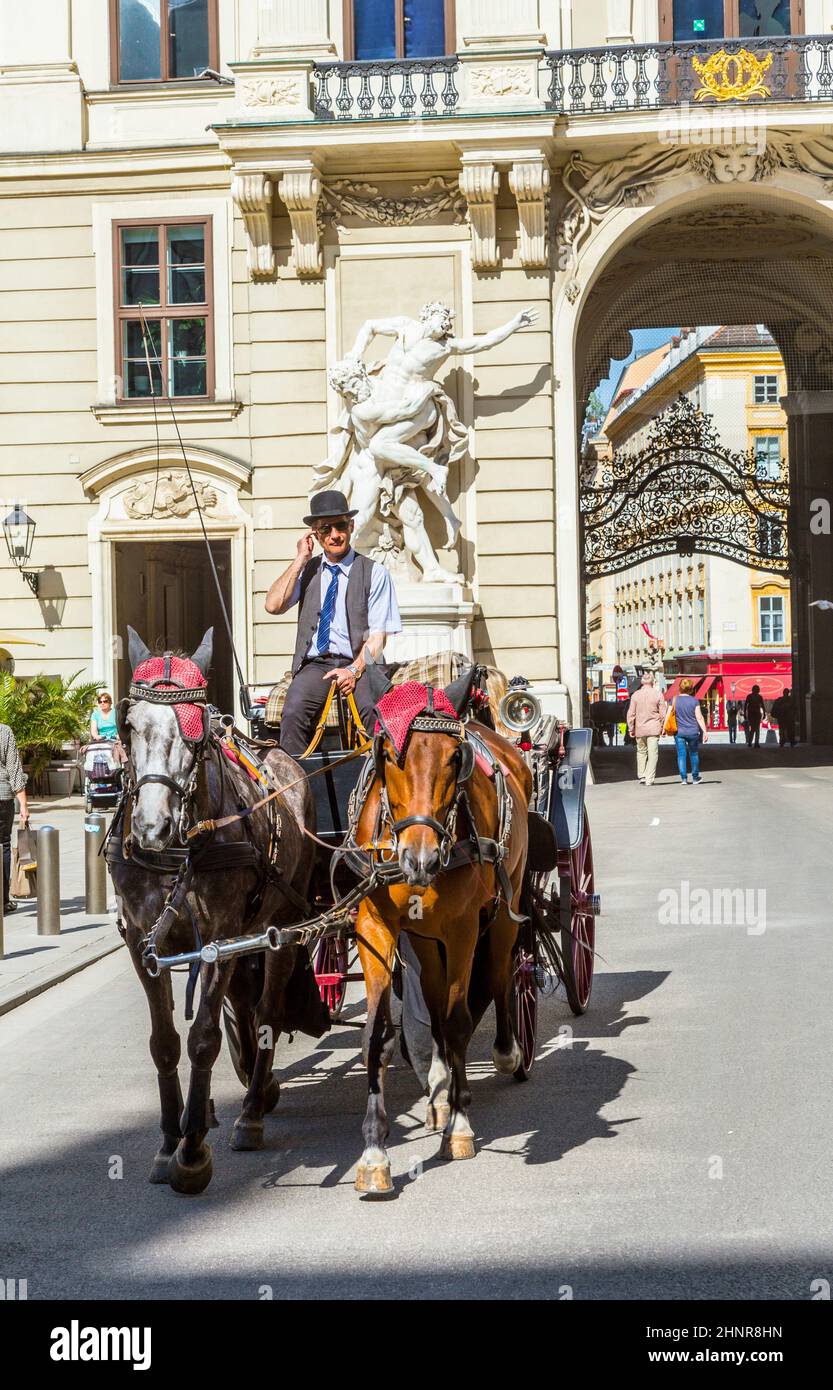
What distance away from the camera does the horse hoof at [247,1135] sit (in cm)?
672

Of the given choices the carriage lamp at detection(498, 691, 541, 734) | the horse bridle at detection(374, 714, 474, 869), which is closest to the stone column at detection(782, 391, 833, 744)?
the carriage lamp at detection(498, 691, 541, 734)

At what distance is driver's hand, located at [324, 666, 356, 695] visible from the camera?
7570mm

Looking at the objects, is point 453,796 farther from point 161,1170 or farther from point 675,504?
point 675,504

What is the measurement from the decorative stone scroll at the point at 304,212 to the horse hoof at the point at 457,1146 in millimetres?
19432

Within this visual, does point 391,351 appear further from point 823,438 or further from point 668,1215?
point 668,1215

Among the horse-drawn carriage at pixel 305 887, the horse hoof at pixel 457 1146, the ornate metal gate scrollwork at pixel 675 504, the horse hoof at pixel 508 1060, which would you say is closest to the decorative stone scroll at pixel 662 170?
the ornate metal gate scrollwork at pixel 675 504

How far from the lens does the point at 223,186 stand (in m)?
24.7

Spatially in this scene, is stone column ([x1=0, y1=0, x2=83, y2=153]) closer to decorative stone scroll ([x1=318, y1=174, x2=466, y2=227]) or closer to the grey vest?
decorative stone scroll ([x1=318, y1=174, x2=466, y2=227])

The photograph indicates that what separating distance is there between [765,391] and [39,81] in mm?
50167

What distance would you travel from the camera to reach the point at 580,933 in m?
9.36

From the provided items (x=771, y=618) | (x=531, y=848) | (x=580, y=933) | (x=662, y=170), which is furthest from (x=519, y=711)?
(x=771, y=618)

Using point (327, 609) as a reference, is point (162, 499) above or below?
above

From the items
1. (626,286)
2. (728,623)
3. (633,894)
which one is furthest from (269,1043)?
(728,623)

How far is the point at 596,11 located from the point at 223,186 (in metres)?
5.91
